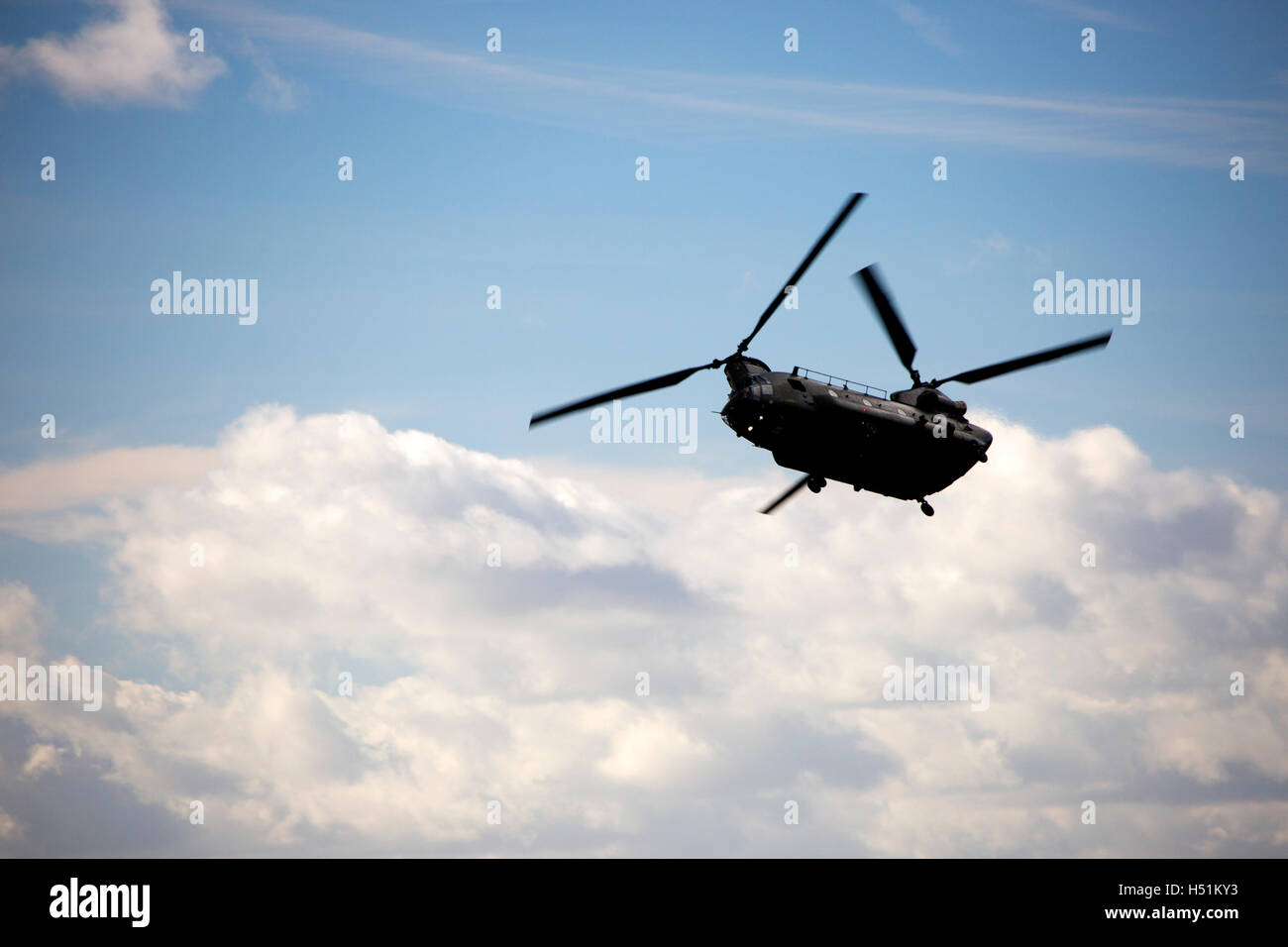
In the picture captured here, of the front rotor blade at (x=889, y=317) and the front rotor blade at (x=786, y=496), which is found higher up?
the front rotor blade at (x=889, y=317)

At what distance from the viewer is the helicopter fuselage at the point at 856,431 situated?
4506cm

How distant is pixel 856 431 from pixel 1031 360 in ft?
24.7

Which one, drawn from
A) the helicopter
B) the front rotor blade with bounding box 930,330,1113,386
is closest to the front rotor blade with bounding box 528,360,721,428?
the helicopter

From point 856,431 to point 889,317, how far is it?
515cm

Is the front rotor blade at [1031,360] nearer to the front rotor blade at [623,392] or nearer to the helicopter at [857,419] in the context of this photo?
the helicopter at [857,419]

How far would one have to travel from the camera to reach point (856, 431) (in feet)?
154

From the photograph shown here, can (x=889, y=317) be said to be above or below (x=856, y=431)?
above

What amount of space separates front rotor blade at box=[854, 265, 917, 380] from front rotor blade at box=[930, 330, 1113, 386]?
7.65 ft

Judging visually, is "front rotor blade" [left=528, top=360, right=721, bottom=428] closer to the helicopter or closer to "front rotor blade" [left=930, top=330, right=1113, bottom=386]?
the helicopter

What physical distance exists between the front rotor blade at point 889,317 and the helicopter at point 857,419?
39mm

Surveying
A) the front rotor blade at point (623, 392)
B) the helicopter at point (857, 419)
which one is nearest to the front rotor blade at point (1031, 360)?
the helicopter at point (857, 419)
